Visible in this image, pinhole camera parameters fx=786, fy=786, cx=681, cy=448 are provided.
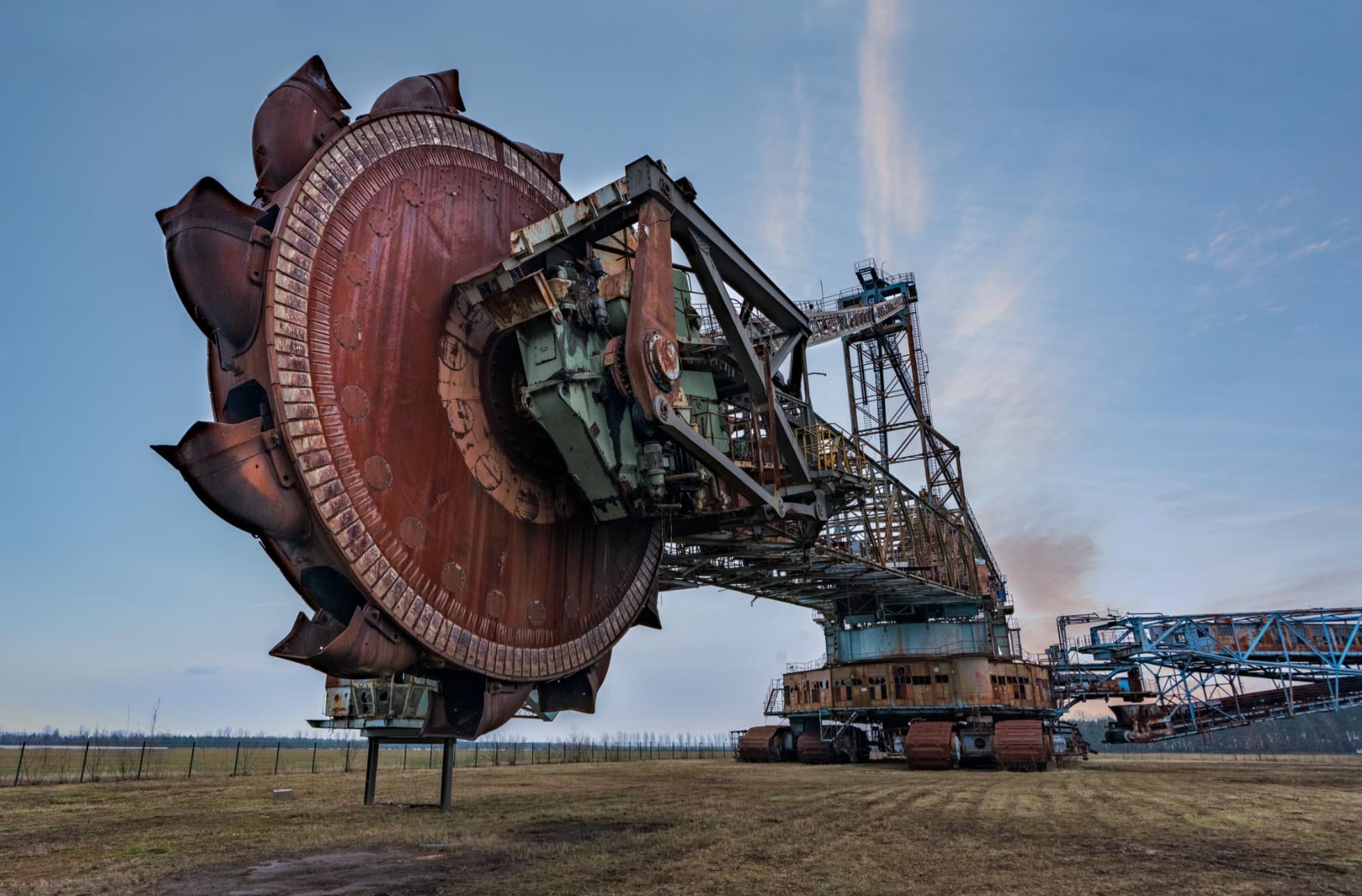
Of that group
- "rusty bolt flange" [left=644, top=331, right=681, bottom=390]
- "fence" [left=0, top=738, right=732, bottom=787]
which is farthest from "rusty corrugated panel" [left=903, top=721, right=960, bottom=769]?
"rusty bolt flange" [left=644, top=331, right=681, bottom=390]

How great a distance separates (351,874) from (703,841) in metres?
4.98

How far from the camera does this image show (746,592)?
30.7 m

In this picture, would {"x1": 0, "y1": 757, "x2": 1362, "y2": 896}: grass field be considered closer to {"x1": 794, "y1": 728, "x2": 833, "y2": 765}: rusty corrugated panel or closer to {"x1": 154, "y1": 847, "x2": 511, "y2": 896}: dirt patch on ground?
{"x1": 154, "y1": 847, "x2": 511, "y2": 896}: dirt patch on ground

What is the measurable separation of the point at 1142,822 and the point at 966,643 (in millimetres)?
22709

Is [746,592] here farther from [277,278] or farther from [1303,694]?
[1303,694]

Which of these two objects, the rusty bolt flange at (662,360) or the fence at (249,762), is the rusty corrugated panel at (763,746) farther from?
the rusty bolt flange at (662,360)

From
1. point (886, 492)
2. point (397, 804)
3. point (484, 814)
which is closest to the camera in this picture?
point (484, 814)

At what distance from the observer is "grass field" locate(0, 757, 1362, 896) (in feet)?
29.7

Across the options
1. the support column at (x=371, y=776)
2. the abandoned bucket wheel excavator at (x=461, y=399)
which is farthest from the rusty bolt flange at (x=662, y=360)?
the support column at (x=371, y=776)

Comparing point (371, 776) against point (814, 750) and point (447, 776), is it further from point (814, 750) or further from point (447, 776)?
point (814, 750)

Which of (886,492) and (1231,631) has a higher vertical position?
(886,492)

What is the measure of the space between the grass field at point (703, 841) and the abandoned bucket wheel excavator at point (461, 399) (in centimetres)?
186

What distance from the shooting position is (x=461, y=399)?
31.9 ft

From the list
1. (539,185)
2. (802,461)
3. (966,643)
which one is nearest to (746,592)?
(966,643)
